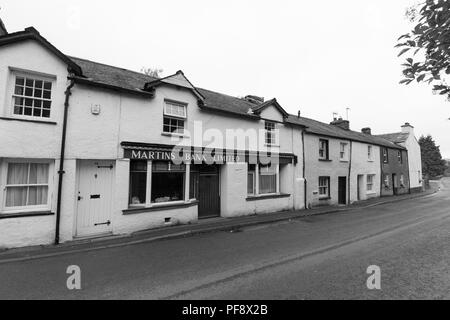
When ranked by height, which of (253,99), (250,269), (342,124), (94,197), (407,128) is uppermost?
(407,128)

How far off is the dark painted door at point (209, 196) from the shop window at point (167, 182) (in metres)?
1.28

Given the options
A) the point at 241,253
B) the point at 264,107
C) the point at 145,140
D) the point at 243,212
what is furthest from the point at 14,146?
the point at 264,107

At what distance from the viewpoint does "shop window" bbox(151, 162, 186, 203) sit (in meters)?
9.95

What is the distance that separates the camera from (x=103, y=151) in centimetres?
862

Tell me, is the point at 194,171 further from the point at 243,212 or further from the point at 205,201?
the point at 243,212

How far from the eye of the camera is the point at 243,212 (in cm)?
1245

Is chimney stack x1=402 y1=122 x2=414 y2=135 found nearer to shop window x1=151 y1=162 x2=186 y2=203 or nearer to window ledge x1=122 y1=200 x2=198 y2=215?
window ledge x1=122 y1=200 x2=198 y2=215

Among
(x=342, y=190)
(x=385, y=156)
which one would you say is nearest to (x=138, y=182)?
(x=342, y=190)

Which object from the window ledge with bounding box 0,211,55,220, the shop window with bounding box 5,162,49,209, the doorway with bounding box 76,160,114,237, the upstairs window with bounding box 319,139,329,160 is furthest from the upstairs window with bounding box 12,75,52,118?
the upstairs window with bounding box 319,139,329,160

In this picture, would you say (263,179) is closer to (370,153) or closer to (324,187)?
(324,187)

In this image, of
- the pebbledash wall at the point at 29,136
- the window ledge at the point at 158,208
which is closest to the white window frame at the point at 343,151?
the window ledge at the point at 158,208

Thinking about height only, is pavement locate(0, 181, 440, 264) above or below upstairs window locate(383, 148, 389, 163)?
below

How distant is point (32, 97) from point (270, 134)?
1112cm

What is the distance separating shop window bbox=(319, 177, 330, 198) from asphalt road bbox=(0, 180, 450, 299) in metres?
8.57
